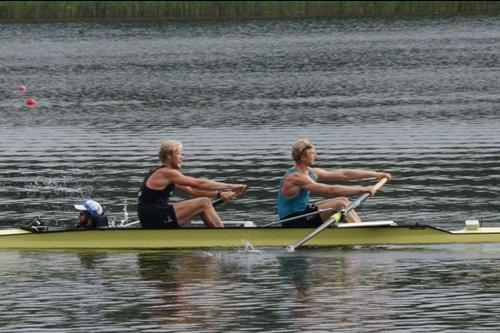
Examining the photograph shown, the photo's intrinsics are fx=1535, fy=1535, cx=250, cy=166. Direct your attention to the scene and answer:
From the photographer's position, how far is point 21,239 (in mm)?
21281

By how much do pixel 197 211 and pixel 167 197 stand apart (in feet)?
1.63

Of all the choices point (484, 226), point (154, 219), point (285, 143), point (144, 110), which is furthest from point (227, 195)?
point (144, 110)

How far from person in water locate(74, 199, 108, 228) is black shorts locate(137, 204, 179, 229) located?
23.8 inches

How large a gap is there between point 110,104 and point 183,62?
16.4 meters

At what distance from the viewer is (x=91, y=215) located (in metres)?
21.2

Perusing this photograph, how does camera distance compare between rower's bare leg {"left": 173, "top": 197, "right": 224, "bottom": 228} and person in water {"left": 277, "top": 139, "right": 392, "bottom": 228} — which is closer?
person in water {"left": 277, "top": 139, "right": 392, "bottom": 228}

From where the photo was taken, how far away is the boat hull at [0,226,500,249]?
2064 cm

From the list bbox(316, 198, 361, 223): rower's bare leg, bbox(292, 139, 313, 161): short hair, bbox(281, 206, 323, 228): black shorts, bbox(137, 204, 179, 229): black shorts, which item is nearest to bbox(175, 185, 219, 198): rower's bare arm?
bbox(137, 204, 179, 229): black shorts

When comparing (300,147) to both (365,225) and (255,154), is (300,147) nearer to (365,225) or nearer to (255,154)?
(365,225)

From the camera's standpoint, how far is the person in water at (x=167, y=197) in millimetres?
20938

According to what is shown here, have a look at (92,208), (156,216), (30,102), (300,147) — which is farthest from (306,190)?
(30,102)

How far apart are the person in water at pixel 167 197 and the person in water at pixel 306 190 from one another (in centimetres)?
65

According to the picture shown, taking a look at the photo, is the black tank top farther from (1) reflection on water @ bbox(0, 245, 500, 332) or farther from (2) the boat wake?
(2) the boat wake

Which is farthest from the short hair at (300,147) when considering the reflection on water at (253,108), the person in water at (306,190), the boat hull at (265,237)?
the reflection on water at (253,108)
